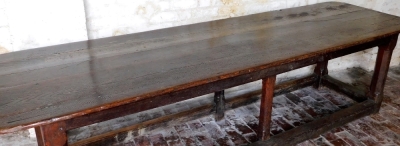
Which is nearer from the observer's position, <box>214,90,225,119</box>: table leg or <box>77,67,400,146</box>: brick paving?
<box>77,67,400,146</box>: brick paving

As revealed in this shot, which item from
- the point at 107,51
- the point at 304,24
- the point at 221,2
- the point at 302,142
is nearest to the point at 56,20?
the point at 107,51

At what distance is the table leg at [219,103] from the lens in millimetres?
3416

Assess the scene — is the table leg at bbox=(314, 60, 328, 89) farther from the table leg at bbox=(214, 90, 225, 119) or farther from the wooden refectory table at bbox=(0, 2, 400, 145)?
the table leg at bbox=(214, 90, 225, 119)

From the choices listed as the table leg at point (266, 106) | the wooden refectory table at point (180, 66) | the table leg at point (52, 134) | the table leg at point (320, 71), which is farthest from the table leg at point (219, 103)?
the table leg at point (52, 134)

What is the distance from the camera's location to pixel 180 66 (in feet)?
7.70

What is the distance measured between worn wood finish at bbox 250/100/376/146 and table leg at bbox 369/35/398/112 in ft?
0.26

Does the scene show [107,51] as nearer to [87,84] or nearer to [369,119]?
[87,84]

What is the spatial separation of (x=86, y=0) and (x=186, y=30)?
0.79m

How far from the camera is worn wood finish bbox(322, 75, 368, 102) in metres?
3.74

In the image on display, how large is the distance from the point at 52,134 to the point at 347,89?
291cm

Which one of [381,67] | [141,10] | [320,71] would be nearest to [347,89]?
Result: [320,71]

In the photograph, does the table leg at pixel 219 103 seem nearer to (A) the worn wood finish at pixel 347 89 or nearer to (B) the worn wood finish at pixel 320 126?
(B) the worn wood finish at pixel 320 126

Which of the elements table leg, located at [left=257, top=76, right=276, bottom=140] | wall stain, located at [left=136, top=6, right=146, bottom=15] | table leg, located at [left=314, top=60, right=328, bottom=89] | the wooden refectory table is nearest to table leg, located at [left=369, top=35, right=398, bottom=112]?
the wooden refectory table

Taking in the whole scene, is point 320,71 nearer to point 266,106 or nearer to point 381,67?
point 381,67
